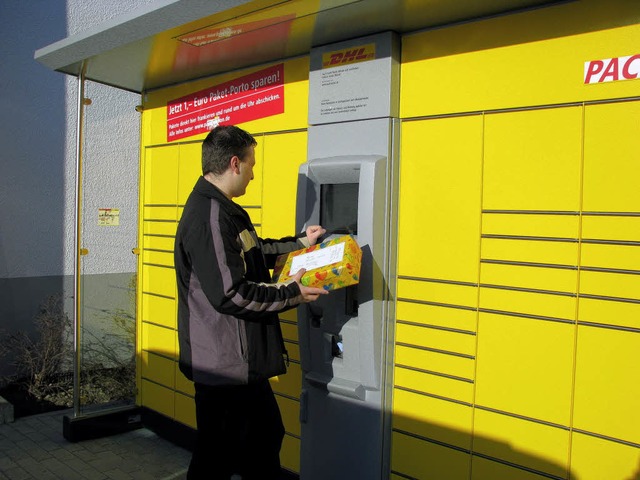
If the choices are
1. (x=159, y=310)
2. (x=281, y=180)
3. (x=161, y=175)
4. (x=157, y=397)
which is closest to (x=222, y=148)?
(x=281, y=180)

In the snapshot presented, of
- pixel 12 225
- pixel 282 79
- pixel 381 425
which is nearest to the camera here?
pixel 381 425

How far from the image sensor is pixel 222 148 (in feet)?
9.33

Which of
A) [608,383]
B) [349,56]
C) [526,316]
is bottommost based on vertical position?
[608,383]

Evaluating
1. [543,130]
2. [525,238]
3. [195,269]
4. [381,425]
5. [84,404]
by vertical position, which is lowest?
[84,404]

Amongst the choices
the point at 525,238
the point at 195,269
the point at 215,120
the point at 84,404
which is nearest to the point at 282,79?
the point at 215,120

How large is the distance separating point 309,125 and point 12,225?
434 centimetres

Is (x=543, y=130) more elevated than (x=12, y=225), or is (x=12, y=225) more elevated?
(x=543, y=130)

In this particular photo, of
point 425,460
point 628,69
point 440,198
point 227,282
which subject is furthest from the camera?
point 425,460

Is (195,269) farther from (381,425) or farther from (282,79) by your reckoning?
(282,79)

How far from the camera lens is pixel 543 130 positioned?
8.69 feet

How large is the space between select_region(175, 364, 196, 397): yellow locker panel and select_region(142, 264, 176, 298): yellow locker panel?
2.03 ft

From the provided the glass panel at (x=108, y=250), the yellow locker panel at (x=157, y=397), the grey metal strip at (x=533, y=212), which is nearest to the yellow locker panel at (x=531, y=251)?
the grey metal strip at (x=533, y=212)

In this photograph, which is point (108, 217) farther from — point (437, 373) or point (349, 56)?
point (437, 373)

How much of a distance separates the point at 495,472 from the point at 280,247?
1.53 metres
